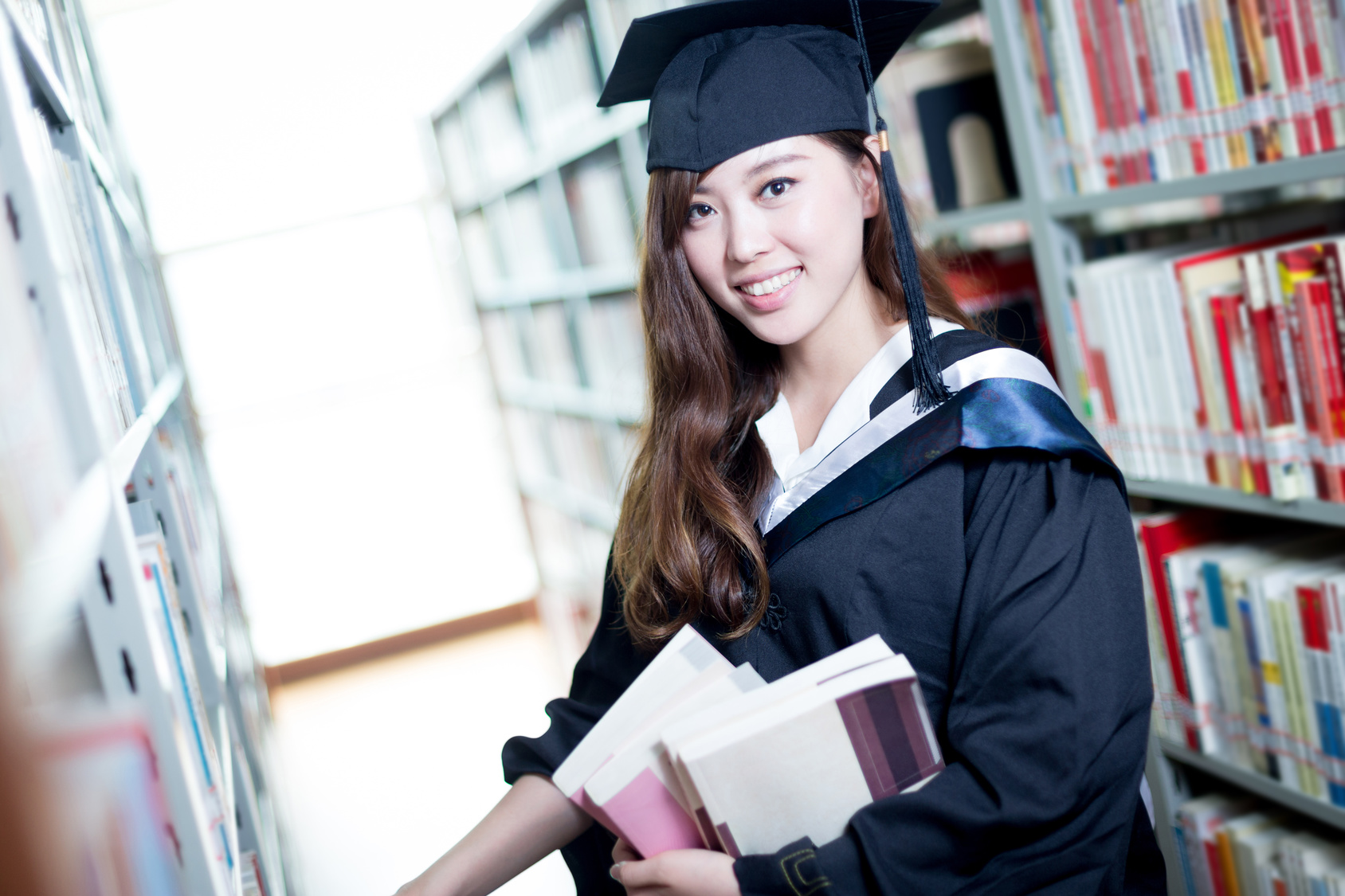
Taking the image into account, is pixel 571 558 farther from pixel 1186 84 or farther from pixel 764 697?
pixel 764 697

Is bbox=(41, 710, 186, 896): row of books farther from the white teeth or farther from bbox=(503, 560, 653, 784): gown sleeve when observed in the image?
the white teeth

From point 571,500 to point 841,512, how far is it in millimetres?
3395

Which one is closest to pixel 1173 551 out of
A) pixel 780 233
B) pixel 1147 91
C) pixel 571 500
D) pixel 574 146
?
pixel 1147 91

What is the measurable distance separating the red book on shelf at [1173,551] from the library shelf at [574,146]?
1.35 metres

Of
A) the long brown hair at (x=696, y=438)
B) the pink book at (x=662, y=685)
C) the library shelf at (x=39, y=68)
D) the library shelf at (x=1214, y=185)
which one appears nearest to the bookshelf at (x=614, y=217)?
the library shelf at (x=1214, y=185)

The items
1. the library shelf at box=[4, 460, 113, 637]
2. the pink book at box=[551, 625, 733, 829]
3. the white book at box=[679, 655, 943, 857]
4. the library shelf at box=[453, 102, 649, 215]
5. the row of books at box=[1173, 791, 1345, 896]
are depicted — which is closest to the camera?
the library shelf at box=[4, 460, 113, 637]

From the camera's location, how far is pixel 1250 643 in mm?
1689

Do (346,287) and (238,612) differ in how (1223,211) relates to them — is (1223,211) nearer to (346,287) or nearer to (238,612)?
(238,612)

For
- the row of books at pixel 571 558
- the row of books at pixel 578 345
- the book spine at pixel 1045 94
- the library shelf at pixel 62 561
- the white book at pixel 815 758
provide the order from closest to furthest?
the library shelf at pixel 62 561 → the white book at pixel 815 758 → the book spine at pixel 1045 94 → the row of books at pixel 578 345 → the row of books at pixel 571 558

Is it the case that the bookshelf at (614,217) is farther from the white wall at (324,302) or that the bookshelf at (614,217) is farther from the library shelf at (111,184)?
the library shelf at (111,184)

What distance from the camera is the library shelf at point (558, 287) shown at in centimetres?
347

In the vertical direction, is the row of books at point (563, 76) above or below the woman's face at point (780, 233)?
above

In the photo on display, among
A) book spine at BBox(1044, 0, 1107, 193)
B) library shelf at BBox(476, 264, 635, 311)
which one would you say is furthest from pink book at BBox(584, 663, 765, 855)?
library shelf at BBox(476, 264, 635, 311)

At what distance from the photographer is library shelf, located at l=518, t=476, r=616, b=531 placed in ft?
13.5
